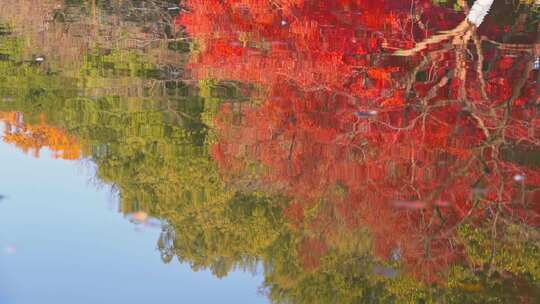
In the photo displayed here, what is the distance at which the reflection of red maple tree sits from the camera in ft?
17.6

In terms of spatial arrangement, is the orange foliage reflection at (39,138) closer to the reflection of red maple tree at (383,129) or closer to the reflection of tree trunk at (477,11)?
the reflection of red maple tree at (383,129)

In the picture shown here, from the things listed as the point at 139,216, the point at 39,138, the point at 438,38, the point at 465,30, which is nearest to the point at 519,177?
the point at 139,216

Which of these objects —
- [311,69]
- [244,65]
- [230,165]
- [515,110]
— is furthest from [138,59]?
[515,110]

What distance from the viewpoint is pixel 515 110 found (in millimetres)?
7695

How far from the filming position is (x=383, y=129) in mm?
6887

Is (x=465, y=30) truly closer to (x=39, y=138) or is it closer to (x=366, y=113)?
(x=366, y=113)

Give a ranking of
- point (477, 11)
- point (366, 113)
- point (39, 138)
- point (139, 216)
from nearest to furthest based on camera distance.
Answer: point (139, 216) < point (39, 138) < point (366, 113) < point (477, 11)

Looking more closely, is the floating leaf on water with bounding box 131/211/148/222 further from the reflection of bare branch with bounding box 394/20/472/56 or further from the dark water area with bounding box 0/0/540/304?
the reflection of bare branch with bounding box 394/20/472/56

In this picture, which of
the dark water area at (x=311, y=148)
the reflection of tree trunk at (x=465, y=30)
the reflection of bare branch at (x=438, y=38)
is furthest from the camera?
the reflection of tree trunk at (x=465, y=30)

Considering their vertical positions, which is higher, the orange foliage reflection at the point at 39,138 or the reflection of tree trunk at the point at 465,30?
the reflection of tree trunk at the point at 465,30

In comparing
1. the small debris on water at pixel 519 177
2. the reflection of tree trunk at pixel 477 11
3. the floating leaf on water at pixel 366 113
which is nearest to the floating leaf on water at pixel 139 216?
the floating leaf on water at pixel 366 113

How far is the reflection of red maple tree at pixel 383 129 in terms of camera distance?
538cm

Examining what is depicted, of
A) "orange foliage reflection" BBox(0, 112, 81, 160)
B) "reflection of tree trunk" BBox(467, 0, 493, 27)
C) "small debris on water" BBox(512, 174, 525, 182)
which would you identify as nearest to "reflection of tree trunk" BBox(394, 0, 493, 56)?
"reflection of tree trunk" BBox(467, 0, 493, 27)

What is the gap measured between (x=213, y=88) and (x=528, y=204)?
3630 mm
